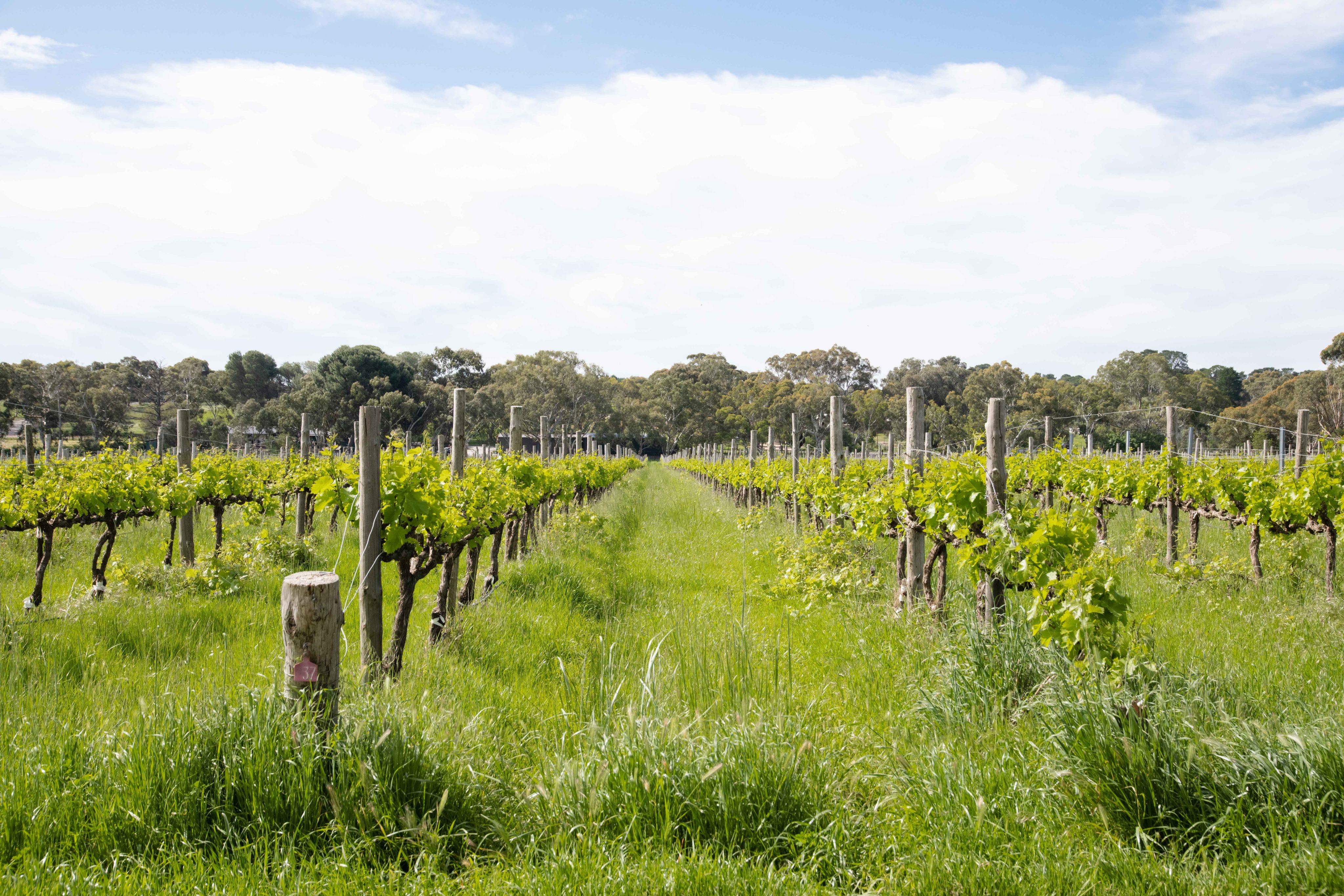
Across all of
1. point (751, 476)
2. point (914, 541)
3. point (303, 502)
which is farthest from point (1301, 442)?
point (303, 502)

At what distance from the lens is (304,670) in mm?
2881

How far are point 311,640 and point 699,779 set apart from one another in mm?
1774

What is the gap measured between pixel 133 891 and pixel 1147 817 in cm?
382

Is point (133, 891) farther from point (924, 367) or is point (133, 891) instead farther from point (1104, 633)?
point (924, 367)

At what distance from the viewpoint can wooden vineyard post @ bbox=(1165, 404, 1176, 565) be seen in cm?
916

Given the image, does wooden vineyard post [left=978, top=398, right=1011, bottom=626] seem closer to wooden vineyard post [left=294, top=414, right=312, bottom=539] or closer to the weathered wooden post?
the weathered wooden post

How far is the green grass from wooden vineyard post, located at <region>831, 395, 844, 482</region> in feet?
16.4

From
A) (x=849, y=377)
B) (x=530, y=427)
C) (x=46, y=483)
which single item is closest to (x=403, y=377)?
(x=530, y=427)

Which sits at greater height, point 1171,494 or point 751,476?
point 1171,494

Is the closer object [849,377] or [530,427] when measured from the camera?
[530,427]

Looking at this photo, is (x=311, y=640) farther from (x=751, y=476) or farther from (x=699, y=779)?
(x=751, y=476)

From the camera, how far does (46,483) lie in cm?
702

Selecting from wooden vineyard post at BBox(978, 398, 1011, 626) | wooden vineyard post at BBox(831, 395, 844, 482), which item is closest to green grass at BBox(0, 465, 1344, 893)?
wooden vineyard post at BBox(978, 398, 1011, 626)

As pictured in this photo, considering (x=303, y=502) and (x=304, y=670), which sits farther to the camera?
(x=303, y=502)
